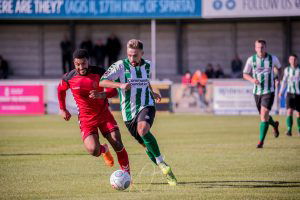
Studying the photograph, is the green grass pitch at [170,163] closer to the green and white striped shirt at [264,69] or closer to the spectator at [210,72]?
the green and white striped shirt at [264,69]

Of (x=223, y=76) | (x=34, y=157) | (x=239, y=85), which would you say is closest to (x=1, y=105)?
(x=239, y=85)

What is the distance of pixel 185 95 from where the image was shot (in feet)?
97.9

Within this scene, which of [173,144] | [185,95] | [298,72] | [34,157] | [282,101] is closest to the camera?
[34,157]

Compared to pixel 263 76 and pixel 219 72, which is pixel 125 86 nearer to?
pixel 263 76

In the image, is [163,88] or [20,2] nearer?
[163,88]

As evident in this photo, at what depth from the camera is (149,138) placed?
33.1ft

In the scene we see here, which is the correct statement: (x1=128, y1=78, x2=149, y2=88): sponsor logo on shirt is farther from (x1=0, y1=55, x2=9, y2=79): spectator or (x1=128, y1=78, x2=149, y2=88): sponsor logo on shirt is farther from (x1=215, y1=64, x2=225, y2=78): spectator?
(x1=0, y1=55, x2=9, y2=79): spectator

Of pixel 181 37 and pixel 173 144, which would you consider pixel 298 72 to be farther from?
pixel 181 37

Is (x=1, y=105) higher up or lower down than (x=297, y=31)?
lower down

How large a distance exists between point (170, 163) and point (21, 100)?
16440 millimetres

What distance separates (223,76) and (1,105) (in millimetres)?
11814

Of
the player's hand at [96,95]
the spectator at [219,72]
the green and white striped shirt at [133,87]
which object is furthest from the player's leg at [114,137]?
the spectator at [219,72]

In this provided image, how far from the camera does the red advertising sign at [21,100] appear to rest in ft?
92.5

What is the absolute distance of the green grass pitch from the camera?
955 cm
